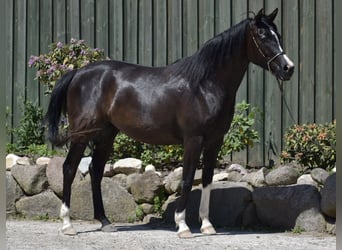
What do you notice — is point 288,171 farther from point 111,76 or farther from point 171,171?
point 111,76

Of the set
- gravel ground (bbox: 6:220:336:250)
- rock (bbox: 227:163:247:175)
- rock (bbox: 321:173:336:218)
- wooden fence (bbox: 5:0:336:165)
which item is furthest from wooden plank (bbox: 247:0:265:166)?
rock (bbox: 321:173:336:218)

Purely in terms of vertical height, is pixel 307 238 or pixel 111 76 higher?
pixel 111 76

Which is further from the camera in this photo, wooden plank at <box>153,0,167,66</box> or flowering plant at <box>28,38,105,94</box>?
wooden plank at <box>153,0,167,66</box>

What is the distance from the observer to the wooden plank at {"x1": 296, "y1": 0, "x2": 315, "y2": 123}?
8328 mm

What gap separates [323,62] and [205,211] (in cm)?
265

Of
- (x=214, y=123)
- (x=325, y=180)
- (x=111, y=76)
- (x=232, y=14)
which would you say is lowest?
(x=325, y=180)

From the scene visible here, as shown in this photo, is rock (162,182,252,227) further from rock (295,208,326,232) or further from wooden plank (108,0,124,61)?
wooden plank (108,0,124,61)

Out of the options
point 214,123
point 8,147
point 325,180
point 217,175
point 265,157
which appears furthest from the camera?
point 8,147

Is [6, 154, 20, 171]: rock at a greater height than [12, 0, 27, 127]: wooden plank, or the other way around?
[12, 0, 27, 127]: wooden plank

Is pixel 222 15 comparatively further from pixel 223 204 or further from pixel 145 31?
pixel 223 204

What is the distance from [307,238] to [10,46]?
498 cm

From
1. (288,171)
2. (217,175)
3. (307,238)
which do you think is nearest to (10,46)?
(217,175)

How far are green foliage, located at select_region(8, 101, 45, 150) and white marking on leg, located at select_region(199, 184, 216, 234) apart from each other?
3214 mm

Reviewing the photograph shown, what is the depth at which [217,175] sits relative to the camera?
7.71m
